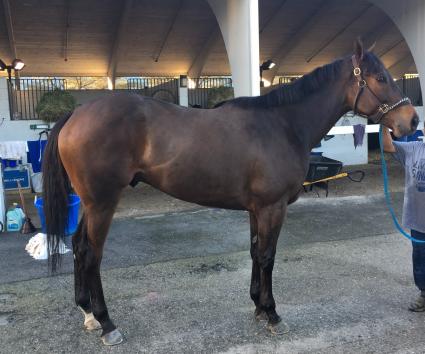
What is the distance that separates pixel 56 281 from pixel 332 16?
612 inches

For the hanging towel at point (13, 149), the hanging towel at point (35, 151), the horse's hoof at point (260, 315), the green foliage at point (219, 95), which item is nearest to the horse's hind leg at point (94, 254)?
the horse's hoof at point (260, 315)

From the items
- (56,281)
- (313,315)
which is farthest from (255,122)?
(56,281)

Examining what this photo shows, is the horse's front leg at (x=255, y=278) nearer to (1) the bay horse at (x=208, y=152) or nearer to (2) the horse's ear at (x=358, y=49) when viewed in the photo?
(1) the bay horse at (x=208, y=152)

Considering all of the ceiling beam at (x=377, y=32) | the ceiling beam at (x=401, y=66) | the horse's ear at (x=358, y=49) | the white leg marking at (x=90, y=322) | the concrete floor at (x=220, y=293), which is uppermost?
the ceiling beam at (x=377, y=32)

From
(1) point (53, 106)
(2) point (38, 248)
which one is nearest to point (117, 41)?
(1) point (53, 106)

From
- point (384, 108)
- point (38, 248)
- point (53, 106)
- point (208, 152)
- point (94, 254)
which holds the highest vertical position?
point (53, 106)

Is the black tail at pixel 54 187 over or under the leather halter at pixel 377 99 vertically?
under

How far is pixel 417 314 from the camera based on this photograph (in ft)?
10.2

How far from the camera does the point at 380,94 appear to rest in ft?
9.58

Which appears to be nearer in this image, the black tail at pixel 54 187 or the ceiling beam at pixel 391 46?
the black tail at pixel 54 187

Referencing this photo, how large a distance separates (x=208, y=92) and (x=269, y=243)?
1018 centimetres

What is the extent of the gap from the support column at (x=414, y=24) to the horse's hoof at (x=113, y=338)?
10.5 meters

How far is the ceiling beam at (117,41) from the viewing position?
42.8 ft

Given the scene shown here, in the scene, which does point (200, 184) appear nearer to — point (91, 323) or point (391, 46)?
point (91, 323)
